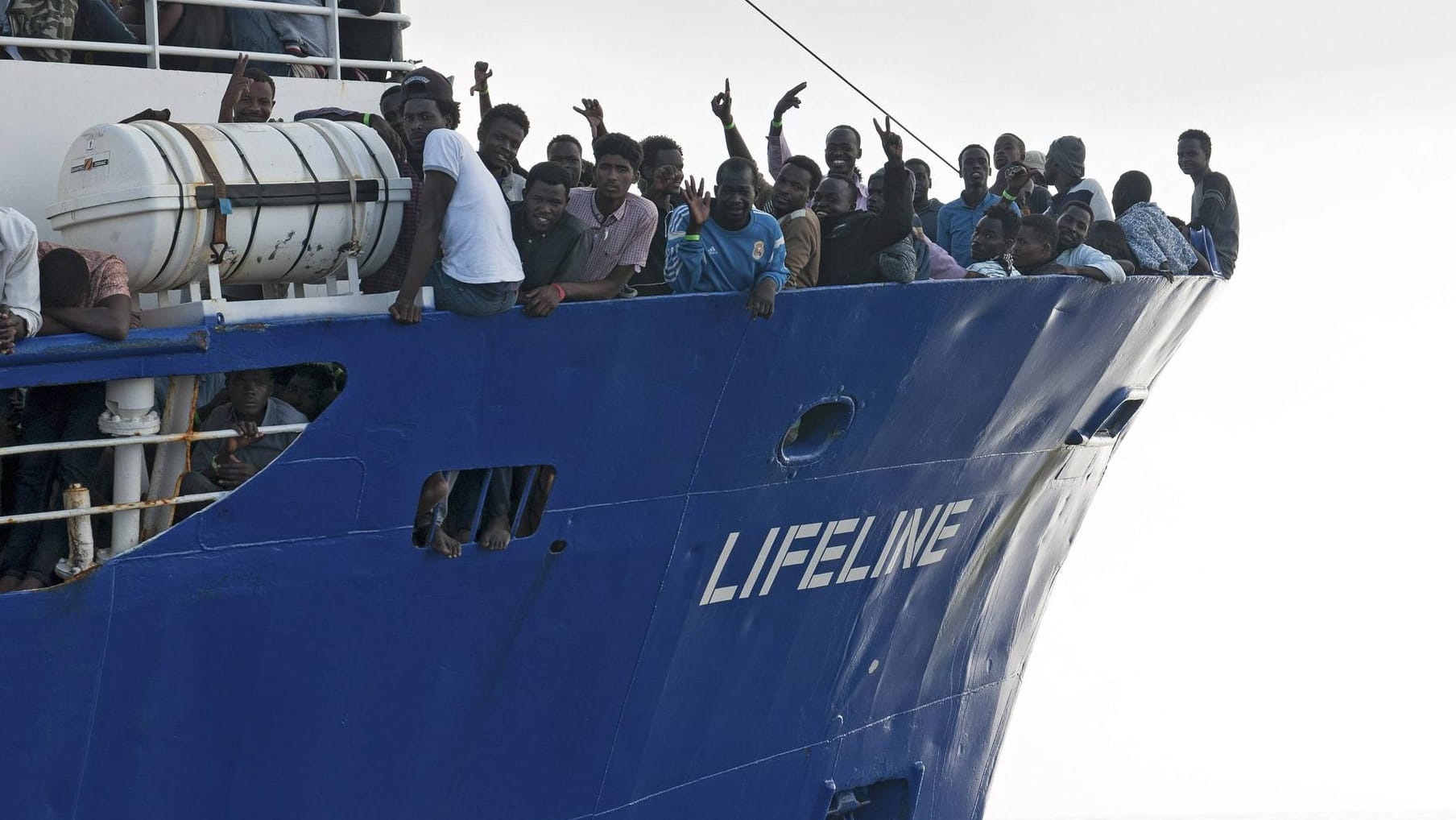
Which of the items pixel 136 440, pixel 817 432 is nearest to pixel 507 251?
pixel 136 440

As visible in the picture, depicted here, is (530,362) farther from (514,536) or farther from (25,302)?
(25,302)

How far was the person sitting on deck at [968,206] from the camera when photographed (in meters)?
10.5

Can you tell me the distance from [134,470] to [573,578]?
204 centimetres

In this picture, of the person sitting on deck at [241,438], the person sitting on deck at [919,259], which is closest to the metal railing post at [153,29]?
the person sitting on deck at [241,438]

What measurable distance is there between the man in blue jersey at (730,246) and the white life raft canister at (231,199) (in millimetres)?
1275

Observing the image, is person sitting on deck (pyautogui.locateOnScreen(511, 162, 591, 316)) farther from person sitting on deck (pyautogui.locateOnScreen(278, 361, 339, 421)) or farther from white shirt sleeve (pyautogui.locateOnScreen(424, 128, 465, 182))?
person sitting on deck (pyautogui.locateOnScreen(278, 361, 339, 421))

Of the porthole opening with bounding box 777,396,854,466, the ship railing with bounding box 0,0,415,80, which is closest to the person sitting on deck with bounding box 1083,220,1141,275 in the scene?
the porthole opening with bounding box 777,396,854,466

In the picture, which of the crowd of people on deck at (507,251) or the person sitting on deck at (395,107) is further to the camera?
the person sitting on deck at (395,107)

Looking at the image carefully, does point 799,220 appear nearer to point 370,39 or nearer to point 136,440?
point 370,39

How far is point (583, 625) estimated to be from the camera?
25.1 feet

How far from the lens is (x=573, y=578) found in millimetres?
7520

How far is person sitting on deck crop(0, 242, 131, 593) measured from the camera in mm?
6000

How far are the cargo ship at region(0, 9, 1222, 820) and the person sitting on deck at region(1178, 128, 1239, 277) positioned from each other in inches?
62.8

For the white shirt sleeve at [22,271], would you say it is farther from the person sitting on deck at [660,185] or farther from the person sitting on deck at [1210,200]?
the person sitting on deck at [1210,200]
